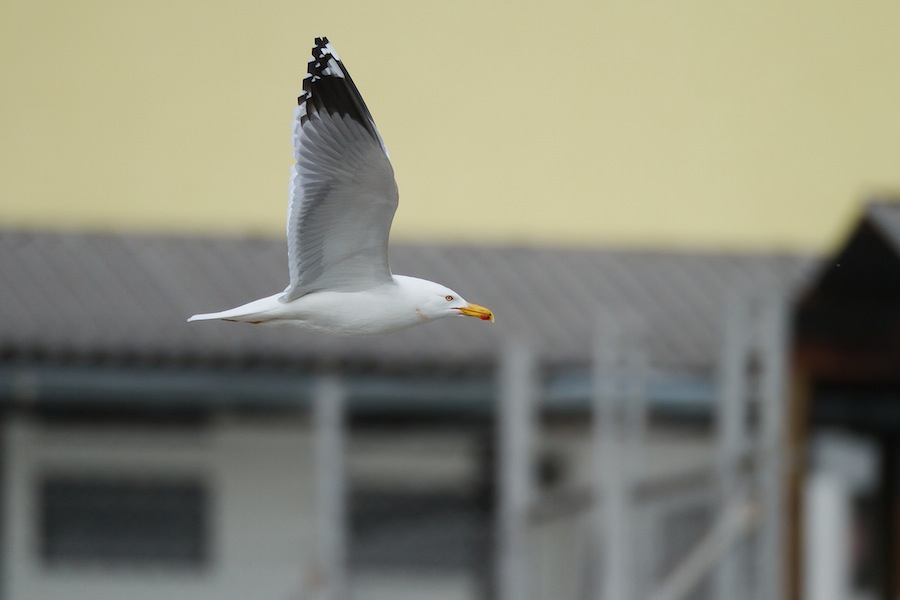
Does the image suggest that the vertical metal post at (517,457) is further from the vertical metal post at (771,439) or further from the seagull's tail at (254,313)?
the seagull's tail at (254,313)

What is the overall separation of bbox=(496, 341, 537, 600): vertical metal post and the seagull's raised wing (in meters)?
2.27

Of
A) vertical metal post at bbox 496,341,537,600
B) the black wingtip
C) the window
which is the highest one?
the black wingtip

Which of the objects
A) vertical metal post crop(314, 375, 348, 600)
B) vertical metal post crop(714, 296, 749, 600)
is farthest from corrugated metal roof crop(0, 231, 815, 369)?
vertical metal post crop(714, 296, 749, 600)

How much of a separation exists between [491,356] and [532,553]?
805mm

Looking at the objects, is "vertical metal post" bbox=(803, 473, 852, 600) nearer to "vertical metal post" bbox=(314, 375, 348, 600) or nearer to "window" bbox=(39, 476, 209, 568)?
"vertical metal post" bbox=(314, 375, 348, 600)

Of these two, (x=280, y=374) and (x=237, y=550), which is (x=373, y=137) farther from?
(x=237, y=550)

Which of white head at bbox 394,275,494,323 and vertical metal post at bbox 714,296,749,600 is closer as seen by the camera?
white head at bbox 394,275,494,323

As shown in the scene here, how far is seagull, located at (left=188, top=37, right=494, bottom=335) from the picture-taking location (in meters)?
1.66

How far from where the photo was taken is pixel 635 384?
3492 mm

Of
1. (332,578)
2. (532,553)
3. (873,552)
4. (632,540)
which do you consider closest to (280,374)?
(332,578)

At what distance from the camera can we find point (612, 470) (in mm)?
3521

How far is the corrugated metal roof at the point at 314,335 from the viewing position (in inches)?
184

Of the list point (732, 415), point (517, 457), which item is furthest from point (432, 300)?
point (517, 457)

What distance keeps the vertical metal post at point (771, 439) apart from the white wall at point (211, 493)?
2.16 meters
